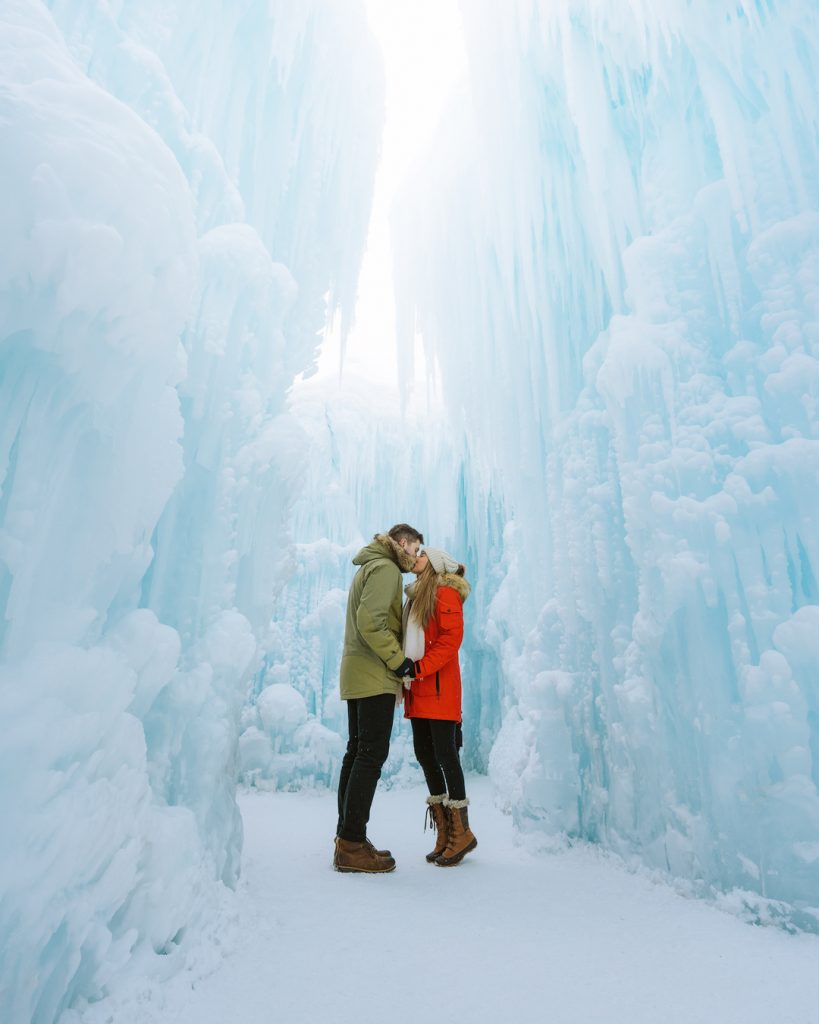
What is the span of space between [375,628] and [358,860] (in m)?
1.04

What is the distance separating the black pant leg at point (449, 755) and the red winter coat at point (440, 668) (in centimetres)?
5

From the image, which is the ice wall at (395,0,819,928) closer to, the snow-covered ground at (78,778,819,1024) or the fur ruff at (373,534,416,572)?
the snow-covered ground at (78,778,819,1024)

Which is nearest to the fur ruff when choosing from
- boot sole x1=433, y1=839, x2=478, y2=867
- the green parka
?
the green parka

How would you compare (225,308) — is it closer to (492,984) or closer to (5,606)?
(5,606)

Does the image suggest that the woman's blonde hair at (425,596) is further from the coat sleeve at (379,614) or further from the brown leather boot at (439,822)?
the brown leather boot at (439,822)

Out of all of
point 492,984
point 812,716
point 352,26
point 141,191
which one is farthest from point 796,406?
point 352,26

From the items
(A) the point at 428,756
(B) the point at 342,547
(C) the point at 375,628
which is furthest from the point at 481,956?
(B) the point at 342,547

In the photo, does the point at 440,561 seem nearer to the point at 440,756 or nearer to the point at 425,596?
the point at 425,596

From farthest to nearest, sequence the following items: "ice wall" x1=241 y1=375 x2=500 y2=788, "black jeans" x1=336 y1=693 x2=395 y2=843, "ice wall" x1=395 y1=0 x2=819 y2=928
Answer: "ice wall" x1=241 y1=375 x2=500 y2=788, "black jeans" x1=336 y1=693 x2=395 y2=843, "ice wall" x1=395 y1=0 x2=819 y2=928

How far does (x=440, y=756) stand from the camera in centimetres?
297

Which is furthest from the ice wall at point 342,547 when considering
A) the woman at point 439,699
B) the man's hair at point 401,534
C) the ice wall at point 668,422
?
the woman at point 439,699

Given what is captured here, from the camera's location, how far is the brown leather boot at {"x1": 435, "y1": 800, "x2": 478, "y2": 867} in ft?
9.70

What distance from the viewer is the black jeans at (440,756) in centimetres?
293

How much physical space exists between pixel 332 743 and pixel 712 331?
6.52 m
